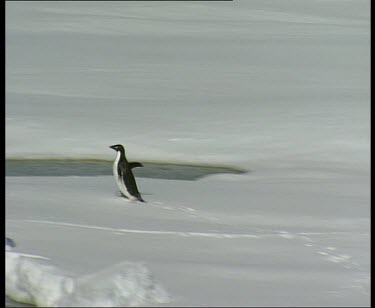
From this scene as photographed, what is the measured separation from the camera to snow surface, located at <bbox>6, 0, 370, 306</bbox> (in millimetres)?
4121

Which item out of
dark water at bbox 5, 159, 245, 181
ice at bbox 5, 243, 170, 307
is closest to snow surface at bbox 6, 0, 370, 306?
ice at bbox 5, 243, 170, 307

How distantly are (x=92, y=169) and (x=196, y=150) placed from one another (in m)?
0.88

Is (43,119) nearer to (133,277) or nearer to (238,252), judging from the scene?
(238,252)

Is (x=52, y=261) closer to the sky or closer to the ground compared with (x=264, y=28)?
closer to the ground

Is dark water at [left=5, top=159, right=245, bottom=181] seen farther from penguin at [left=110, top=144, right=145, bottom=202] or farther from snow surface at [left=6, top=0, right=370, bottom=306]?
penguin at [left=110, top=144, right=145, bottom=202]

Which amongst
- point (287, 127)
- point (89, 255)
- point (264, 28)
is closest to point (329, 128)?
point (287, 127)

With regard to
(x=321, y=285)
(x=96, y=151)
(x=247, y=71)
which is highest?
(x=247, y=71)

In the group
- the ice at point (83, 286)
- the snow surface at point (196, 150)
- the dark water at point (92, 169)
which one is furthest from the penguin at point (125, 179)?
the ice at point (83, 286)

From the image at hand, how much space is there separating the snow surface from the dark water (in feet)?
0.50

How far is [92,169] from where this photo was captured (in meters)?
6.77

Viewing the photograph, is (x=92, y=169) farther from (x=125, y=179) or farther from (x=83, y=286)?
(x=83, y=286)

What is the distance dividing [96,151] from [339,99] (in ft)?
8.67

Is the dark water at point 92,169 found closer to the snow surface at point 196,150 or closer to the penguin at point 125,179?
the snow surface at point 196,150

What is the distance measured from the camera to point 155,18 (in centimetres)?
1455
